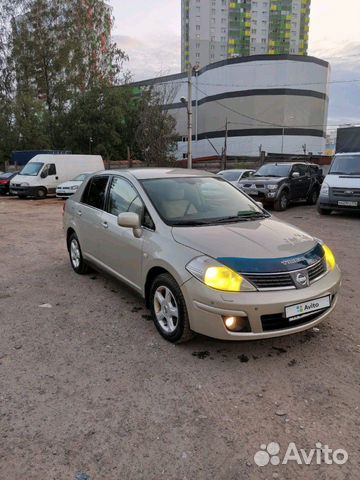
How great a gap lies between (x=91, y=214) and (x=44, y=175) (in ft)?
50.9

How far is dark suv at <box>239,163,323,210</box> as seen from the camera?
13.1 metres

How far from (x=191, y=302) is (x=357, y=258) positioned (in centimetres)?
498

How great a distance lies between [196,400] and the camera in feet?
9.48

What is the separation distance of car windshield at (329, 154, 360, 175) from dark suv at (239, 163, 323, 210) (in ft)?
5.18

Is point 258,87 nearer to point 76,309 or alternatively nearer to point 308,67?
point 308,67

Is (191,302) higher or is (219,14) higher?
(219,14)

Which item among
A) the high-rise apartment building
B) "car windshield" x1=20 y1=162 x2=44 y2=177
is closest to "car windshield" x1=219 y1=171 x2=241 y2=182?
"car windshield" x1=20 y1=162 x2=44 y2=177

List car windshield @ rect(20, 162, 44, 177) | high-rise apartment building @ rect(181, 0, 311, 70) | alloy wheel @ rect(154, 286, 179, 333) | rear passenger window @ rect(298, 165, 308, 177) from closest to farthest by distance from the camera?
alloy wheel @ rect(154, 286, 179, 333)
rear passenger window @ rect(298, 165, 308, 177)
car windshield @ rect(20, 162, 44, 177)
high-rise apartment building @ rect(181, 0, 311, 70)

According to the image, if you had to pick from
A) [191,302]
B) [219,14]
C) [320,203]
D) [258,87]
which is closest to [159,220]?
[191,302]

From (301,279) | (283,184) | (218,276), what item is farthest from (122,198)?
(283,184)

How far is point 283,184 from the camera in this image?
13344mm

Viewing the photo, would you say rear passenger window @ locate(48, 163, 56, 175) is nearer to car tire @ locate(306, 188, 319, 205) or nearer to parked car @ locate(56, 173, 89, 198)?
parked car @ locate(56, 173, 89, 198)

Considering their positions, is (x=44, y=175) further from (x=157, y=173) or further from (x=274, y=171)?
(x=157, y=173)

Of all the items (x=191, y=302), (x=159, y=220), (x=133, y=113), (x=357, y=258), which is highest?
(x=133, y=113)
